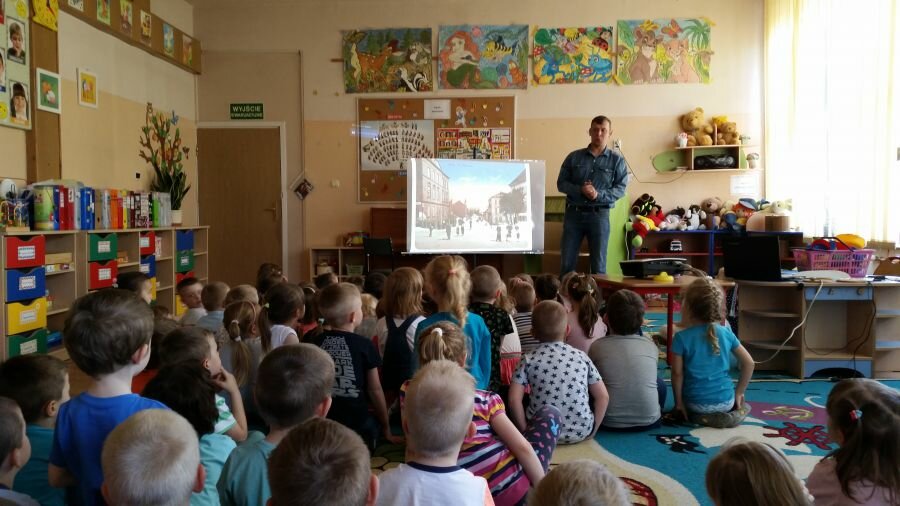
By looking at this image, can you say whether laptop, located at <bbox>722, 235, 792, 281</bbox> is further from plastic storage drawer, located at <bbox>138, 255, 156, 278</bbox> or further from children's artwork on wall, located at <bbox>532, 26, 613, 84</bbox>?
plastic storage drawer, located at <bbox>138, 255, 156, 278</bbox>

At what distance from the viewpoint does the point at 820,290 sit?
3934 mm

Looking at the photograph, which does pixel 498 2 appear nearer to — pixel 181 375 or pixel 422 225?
pixel 422 225

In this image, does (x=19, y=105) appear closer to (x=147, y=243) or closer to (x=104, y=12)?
(x=104, y=12)

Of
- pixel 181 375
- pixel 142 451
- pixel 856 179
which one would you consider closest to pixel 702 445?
pixel 181 375

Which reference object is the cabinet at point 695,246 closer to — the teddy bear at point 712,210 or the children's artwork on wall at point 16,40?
the teddy bear at point 712,210

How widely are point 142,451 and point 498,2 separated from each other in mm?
7257

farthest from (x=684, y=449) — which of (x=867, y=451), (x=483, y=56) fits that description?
(x=483, y=56)

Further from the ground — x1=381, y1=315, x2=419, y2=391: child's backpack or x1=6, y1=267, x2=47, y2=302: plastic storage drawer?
x1=6, y1=267, x2=47, y2=302: plastic storage drawer

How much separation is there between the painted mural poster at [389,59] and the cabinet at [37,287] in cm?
372

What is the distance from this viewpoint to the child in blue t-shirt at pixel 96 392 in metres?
1.56

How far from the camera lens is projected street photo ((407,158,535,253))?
A: 6.94m

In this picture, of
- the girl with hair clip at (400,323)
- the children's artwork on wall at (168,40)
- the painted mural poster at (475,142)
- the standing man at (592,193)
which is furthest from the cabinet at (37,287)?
the painted mural poster at (475,142)

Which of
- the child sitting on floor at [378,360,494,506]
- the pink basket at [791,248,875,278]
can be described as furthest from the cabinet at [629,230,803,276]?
the child sitting on floor at [378,360,494,506]

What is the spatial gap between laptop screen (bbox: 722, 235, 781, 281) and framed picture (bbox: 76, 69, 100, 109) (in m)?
5.06
